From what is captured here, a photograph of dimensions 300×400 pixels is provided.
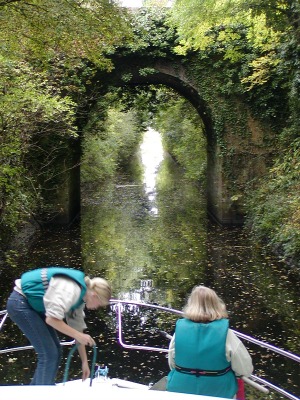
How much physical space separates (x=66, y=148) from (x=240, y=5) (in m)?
8.54

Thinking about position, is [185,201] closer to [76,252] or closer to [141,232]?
[141,232]

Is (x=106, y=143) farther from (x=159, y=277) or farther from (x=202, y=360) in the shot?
(x=202, y=360)

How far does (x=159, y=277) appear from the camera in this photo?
12188 mm

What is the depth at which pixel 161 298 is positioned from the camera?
10.4 metres

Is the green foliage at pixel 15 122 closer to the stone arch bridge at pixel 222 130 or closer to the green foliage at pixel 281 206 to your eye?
the stone arch bridge at pixel 222 130

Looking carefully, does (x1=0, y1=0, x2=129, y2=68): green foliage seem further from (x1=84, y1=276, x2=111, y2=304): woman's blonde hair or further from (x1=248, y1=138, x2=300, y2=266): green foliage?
(x1=84, y1=276, x2=111, y2=304): woman's blonde hair

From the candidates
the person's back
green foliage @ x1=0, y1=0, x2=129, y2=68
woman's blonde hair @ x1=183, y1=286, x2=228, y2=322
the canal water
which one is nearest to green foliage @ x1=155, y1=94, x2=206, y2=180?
the canal water

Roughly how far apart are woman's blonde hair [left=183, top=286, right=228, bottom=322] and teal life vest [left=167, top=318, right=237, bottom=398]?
0.13ft

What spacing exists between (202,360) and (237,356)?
24 centimetres

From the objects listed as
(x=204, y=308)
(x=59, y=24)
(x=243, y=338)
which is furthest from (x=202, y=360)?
(x=59, y=24)

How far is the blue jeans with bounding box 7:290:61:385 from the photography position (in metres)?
4.12

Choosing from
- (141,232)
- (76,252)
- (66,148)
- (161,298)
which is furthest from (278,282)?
(66,148)

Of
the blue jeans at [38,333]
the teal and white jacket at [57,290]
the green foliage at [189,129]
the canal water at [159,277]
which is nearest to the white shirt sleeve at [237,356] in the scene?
the teal and white jacket at [57,290]

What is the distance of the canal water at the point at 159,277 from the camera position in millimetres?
7375
